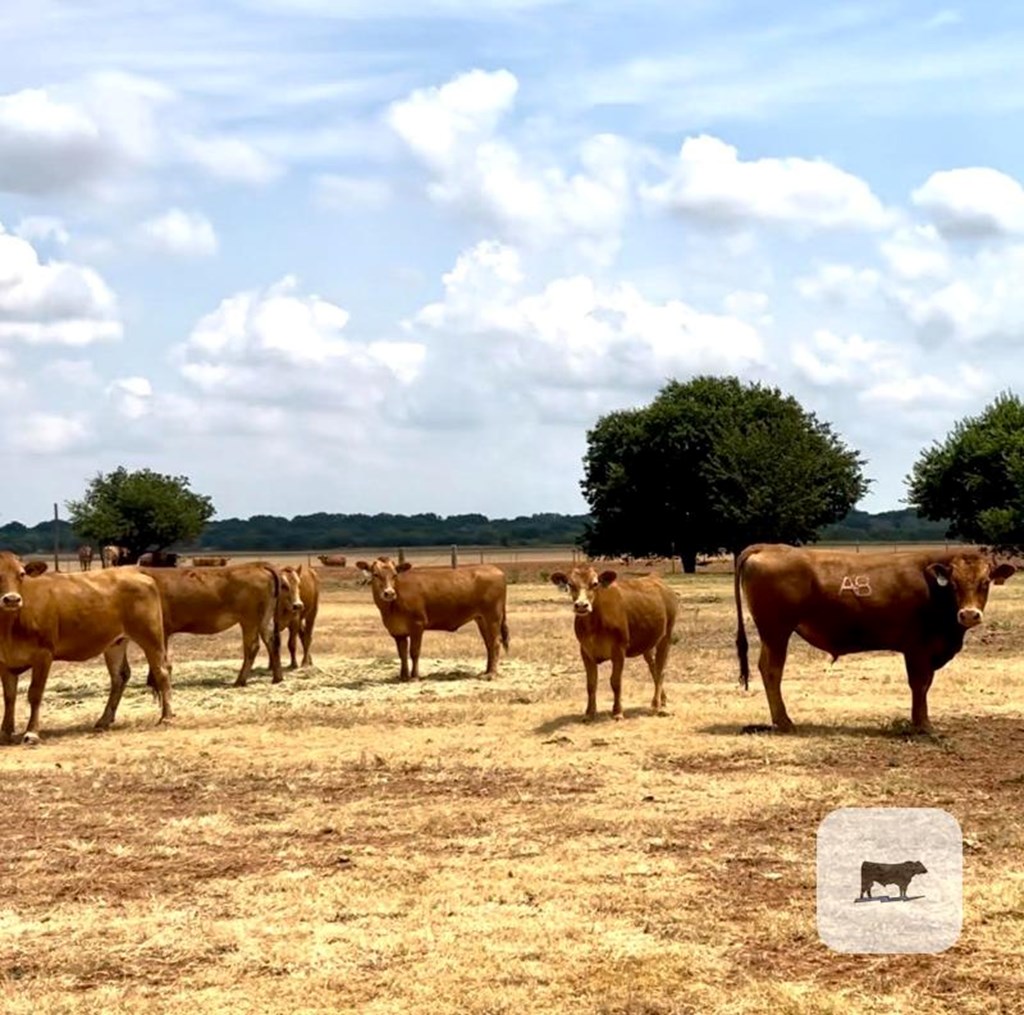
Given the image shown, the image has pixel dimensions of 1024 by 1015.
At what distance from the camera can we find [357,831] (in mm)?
9383

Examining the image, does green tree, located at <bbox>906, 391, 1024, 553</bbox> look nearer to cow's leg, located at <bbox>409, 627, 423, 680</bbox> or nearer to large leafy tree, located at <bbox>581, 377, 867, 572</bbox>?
large leafy tree, located at <bbox>581, 377, 867, 572</bbox>

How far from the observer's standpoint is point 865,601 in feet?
45.8

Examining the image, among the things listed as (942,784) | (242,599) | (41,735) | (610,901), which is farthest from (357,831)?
(242,599)

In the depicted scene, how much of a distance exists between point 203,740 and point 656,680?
5.01 meters

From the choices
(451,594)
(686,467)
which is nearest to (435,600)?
(451,594)

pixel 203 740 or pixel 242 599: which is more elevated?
pixel 242 599

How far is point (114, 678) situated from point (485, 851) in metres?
7.85

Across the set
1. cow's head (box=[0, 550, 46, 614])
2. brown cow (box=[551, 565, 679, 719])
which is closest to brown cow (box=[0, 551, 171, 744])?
cow's head (box=[0, 550, 46, 614])

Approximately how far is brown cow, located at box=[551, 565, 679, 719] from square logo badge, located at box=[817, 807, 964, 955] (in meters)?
5.58

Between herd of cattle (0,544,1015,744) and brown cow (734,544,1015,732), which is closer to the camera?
brown cow (734,544,1015,732)

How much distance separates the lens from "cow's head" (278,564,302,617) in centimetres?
2050

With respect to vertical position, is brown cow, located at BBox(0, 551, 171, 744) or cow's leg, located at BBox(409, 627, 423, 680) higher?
brown cow, located at BBox(0, 551, 171, 744)

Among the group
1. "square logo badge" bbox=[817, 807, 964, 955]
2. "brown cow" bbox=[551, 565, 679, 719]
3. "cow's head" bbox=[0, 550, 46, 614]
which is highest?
"cow's head" bbox=[0, 550, 46, 614]

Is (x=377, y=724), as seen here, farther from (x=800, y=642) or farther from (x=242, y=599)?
(x=800, y=642)
